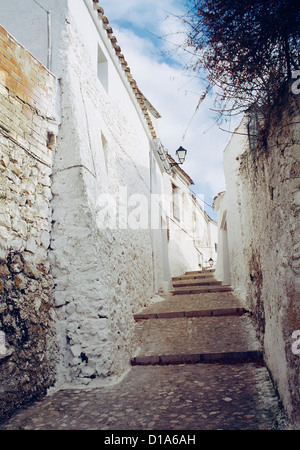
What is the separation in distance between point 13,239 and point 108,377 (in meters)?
1.78

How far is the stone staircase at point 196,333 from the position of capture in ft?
14.4

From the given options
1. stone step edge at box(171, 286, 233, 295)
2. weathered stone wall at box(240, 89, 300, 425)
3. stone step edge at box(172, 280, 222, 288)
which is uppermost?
weathered stone wall at box(240, 89, 300, 425)

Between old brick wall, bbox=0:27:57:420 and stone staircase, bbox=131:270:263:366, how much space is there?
1.56 meters

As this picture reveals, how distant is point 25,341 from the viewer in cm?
327

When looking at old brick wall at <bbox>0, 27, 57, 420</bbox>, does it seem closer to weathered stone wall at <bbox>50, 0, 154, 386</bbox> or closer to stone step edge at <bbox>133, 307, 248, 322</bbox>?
weathered stone wall at <bbox>50, 0, 154, 386</bbox>

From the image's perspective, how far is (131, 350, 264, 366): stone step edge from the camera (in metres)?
4.25

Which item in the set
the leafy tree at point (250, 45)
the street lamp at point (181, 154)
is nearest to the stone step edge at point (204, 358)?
the leafy tree at point (250, 45)

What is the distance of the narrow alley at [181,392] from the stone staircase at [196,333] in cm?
1

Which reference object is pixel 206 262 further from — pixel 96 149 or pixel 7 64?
pixel 7 64

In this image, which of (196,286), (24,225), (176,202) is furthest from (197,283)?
(24,225)

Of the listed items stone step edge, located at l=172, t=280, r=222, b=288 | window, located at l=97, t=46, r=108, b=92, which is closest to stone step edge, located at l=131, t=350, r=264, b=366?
window, located at l=97, t=46, r=108, b=92

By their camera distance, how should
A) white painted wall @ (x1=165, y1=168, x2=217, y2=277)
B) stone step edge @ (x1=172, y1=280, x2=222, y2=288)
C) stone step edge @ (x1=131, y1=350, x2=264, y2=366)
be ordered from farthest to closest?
white painted wall @ (x1=165, y1=168, x2=217, y2=277) < stone step edge @ (x1=172, y1=280, x2=222, y2=288) < stone step edge @ (x1=131, y1=350, x2=264, y2=366)

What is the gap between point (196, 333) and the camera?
5.23m
